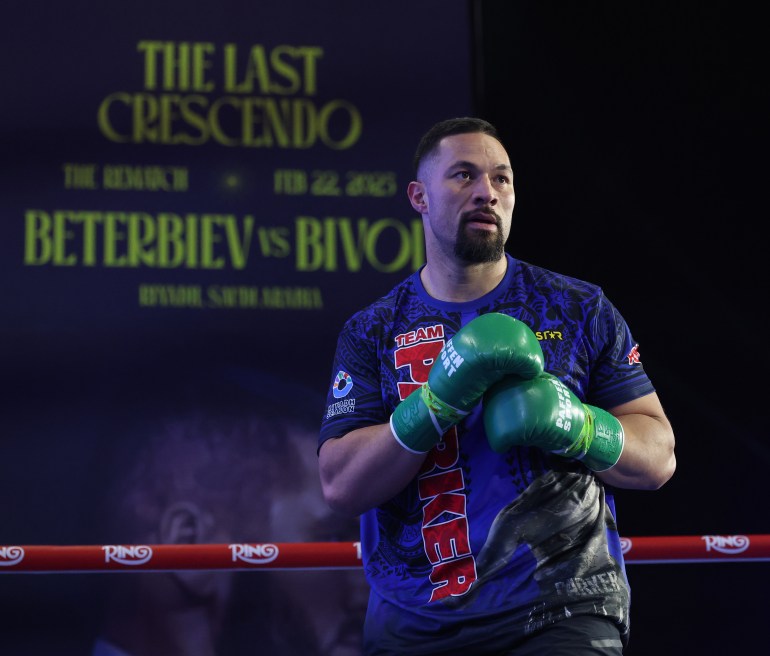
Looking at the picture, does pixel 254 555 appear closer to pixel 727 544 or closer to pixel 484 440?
pixel 484 440

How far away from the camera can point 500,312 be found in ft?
7.66

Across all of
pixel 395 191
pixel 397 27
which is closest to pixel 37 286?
pixel 395 191

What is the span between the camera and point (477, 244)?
237 centimetres

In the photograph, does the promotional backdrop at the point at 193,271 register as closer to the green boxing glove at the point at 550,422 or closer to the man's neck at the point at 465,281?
the man's neck at the point at 465,281

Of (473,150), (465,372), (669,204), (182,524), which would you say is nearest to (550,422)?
(465,372)

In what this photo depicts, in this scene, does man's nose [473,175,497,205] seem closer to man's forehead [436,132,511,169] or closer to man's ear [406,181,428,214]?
man's forehead [436,132,511,169]

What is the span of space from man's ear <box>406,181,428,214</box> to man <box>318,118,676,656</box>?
6cm

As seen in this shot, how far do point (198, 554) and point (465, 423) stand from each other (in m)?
1.46

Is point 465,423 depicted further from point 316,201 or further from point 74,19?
point 74,19

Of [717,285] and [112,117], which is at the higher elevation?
[112,117]

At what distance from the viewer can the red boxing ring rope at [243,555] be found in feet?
10.9

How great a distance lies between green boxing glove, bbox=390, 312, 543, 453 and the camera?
6.72 feet

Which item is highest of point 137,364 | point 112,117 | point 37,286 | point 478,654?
point 112,117

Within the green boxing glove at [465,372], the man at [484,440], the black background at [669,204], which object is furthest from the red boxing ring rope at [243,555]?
the green boxing glove at [465,372]
